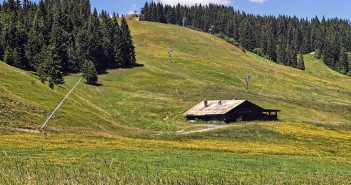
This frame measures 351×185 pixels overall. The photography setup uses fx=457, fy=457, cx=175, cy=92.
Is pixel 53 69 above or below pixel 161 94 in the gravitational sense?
above

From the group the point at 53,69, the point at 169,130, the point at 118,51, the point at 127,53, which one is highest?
the point at 118,51

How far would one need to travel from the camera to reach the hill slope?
71069 mm

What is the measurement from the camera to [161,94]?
384ft

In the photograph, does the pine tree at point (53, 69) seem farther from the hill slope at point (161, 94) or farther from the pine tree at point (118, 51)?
the pine tree at point (118, 51)


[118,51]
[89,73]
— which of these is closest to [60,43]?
[89,73]

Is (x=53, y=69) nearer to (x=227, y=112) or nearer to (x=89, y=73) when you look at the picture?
(x=89, y=73)

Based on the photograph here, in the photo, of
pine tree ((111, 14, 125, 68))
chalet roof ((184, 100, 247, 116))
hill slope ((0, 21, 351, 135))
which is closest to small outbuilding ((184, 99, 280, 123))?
chalet roof ((184, 100, 247, 116))

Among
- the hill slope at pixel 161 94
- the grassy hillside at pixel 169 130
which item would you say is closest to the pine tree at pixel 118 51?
the hill slope at pixel 161 94

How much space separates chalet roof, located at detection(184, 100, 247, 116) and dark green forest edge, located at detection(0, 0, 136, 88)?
29.7 meters

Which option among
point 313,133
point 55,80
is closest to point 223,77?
point 55,80

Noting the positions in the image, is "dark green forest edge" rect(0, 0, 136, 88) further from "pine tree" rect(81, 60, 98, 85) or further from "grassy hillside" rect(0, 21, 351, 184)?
"grassy hillside" rect(0, 21, 351, 184)

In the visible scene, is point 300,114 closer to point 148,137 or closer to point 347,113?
point 347,113

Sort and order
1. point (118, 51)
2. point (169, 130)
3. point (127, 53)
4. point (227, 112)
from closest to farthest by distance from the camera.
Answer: point (169, 130)
point (227, 112)
point (118, 51)
point (127, 53)

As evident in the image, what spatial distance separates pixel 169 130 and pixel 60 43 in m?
62.9
